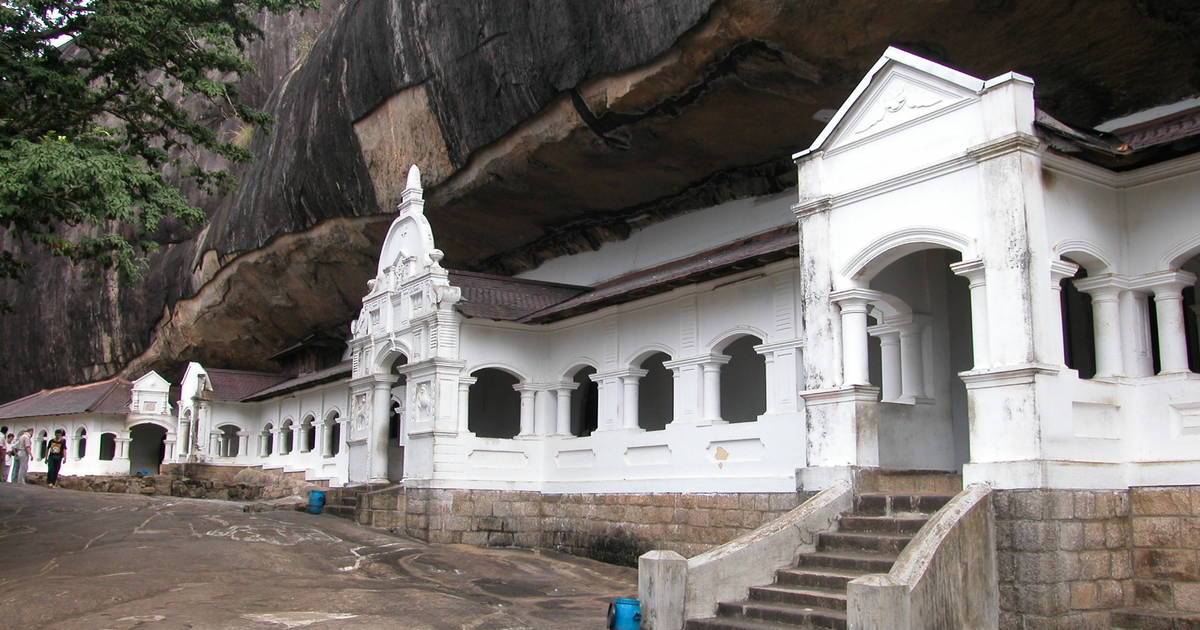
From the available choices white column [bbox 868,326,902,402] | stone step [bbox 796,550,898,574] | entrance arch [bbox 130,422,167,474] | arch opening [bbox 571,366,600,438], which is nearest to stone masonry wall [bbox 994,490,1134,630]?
stone step [bbox 796,550,898,574]

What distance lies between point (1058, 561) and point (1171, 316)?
3026 millimetres

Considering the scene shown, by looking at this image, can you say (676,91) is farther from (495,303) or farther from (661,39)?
(495,303)

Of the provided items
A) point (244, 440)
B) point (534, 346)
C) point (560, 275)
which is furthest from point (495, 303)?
point (244, 440)

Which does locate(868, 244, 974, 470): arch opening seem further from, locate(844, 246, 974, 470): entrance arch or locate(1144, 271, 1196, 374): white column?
locate(1144, 271, 1196, 374): white column

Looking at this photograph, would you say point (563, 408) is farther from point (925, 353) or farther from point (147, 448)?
point (147, 448)

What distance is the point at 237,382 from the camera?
35.2 metres

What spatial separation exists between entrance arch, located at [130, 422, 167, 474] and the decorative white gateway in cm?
2462

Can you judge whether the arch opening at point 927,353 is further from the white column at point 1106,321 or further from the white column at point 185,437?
the white column at point 185,437

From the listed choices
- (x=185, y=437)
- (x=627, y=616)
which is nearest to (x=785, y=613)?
(x=627, y=616)

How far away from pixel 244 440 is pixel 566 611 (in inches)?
1008

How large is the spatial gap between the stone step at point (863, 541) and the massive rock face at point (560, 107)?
7.20 m

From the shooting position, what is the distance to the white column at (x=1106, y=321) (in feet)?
34.9

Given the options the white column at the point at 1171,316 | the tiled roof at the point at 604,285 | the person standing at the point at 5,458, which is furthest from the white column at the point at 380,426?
the person standing at the point at 5,458

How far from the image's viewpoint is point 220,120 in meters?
35.4
